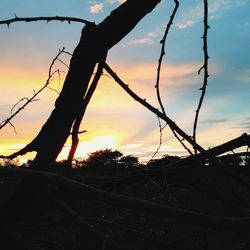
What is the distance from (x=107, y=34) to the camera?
4.89 feet

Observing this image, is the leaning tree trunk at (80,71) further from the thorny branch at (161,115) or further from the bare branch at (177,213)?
the bare branch at (177,213)

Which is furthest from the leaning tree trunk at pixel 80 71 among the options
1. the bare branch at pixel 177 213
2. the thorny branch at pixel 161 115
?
the bare branch at pixel 177 213

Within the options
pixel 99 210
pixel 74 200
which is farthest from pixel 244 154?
pixel 99 210

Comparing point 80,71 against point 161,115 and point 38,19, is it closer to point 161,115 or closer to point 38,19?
point 38,19

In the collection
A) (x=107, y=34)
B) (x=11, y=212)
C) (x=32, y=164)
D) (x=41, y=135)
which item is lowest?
(x=11, y=212)

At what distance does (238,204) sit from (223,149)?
26 cm

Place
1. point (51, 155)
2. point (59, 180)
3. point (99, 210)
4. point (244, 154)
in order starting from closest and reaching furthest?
point (59, 180) → point (244, 154) → point (51, 155) → point (99, 210)

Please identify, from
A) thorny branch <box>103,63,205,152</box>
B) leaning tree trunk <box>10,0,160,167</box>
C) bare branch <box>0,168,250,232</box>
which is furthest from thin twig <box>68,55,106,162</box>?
bare branch <box>0,168,250,232</box>

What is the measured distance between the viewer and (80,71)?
4.86 feet

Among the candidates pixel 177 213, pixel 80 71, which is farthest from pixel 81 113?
pixel 177 213

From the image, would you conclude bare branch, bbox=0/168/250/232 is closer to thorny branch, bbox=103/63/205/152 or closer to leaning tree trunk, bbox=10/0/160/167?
thorny branch, bbox=103/63/205/152

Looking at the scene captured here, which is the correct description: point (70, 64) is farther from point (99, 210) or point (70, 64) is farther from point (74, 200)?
point (99, 210)

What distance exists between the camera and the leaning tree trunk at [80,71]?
4.83ft

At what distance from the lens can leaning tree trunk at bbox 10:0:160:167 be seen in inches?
58.0
